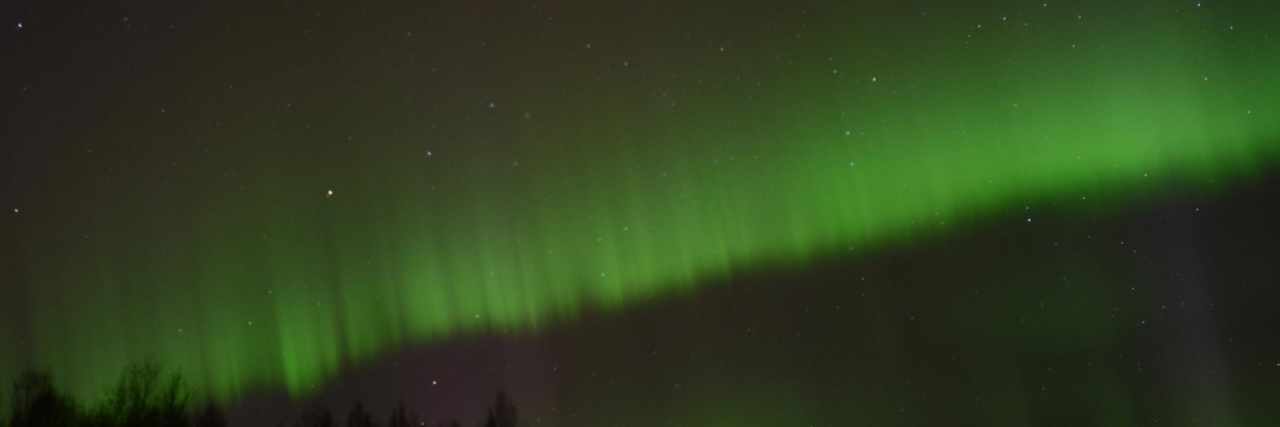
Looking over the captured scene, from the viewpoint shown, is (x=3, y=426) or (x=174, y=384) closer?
(x=3, y=426)

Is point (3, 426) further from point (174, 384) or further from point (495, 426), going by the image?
point (495, 426)

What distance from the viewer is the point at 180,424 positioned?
7301 millimetres

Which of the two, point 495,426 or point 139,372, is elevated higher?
point 139,372

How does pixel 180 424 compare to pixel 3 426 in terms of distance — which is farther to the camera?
pixel 180 424

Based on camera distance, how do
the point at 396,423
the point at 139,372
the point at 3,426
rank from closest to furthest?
the point at 3,426
the point at 139,372
the point at 396,423

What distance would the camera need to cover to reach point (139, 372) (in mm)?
7102

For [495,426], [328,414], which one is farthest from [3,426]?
[495,426]

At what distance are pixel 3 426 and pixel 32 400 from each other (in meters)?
0.29

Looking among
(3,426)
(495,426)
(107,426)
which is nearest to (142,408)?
(107,426)

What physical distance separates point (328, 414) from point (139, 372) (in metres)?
1.03

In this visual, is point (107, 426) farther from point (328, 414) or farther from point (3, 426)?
point (328, 414)

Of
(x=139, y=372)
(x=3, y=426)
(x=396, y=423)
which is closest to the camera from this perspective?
(x=3, y=426)

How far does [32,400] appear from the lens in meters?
6.92

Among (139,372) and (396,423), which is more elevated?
(139,372)
